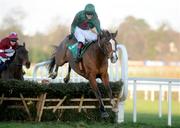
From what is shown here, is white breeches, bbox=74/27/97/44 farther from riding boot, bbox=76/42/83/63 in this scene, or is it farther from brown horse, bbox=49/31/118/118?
brown horse, bbox=49/31/118/118

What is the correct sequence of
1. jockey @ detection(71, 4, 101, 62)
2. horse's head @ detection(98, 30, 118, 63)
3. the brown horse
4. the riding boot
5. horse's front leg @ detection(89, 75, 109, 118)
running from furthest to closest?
1. the riding boot
2. jockey @ detection(71, 4, 101, 62)
3. horse's front leg @ detection(89, 75, 109, 118)
4. the brown horse
5. horse's head @ detection(98, 30, 118, 63)

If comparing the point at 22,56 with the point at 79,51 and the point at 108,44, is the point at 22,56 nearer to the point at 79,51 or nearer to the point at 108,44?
the point at 79,51

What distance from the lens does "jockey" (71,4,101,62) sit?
1059 centimetres

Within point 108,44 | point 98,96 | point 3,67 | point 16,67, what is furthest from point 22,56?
point 108,44

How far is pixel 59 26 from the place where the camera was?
172 ft

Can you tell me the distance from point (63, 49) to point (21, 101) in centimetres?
178

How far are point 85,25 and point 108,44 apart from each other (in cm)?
142

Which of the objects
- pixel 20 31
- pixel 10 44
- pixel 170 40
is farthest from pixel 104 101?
pixel 170 40

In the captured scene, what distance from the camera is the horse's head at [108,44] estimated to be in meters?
9.64

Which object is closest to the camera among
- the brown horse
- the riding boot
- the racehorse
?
the brown horse

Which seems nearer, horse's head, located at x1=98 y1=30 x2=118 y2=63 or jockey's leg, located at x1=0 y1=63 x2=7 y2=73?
horse's head, located at x1=98 y1=30 x2=118 y2=63

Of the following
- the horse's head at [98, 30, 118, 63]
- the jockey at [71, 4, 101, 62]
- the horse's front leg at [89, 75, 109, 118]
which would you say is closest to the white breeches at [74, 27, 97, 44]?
the jockey at [71, 4, 101, 62]

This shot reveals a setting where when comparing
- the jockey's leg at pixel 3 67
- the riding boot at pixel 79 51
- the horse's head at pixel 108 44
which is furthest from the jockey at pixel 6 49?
the horse's head at pixel 108 44

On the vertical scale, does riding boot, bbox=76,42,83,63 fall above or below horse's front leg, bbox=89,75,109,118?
above
